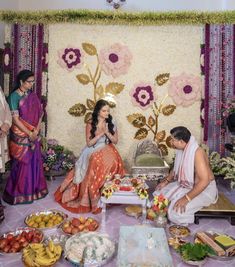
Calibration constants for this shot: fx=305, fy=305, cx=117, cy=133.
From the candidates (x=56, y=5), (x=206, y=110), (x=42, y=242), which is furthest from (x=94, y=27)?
(x=42, y=242)

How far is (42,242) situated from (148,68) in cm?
374

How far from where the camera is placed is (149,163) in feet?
16.5

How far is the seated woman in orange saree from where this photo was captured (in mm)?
4461

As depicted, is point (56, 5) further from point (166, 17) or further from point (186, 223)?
point (186, 223)

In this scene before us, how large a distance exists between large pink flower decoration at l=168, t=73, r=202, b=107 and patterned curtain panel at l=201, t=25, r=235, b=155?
17cm

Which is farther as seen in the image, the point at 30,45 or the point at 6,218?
the point at 30,45

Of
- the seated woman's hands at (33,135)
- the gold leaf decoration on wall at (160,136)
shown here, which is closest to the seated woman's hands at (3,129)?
the seated woman's hands at (33,135)

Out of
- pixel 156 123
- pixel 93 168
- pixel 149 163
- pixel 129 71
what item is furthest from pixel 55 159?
pixel 129 71

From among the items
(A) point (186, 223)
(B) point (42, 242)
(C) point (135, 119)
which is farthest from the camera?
(C) point (135, 119)

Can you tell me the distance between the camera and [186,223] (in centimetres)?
391

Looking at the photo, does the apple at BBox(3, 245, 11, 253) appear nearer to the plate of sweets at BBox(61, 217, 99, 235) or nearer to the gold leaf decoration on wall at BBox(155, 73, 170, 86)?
the plate of sweets at BBox(61, 217, 99, 235)

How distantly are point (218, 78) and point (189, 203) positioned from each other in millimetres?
2786

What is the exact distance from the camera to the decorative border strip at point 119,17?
5539mm

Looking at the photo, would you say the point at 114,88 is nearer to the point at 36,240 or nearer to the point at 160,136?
the point at 160,136
